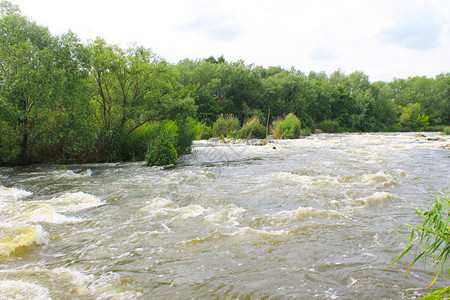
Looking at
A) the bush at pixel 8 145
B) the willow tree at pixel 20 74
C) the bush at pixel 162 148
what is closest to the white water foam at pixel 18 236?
the willow tree at pixel 20 74

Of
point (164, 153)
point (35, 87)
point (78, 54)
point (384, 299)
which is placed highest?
point (78, 54)

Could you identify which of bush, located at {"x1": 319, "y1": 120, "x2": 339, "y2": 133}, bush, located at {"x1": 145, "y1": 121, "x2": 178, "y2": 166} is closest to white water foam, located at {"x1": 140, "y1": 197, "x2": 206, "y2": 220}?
bush, located at {"x1": 145, "y1": 121, "x2": 178, "y2": 166}

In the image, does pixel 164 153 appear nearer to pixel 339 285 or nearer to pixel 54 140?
pixel 54 140

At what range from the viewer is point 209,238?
4398 mm

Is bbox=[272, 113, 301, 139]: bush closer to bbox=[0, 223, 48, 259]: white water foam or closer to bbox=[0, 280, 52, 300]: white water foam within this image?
bbox=[0, 223, 48, 259]: white water foam

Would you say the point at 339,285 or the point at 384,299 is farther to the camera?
the point at 339,285

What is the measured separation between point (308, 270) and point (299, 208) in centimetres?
238

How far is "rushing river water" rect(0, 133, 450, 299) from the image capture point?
3068 mm

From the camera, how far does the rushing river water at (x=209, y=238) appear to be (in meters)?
3.07

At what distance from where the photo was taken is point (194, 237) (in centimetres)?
445

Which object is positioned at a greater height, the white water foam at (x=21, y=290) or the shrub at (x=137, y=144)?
the shrub at (x=137, y=144)

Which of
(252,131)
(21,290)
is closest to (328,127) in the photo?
(252,131)

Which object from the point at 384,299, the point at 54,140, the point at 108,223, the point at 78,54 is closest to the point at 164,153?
the point at 54,140

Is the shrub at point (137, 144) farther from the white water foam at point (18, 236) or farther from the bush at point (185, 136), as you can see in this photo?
the white water foam at point (18, 236)
